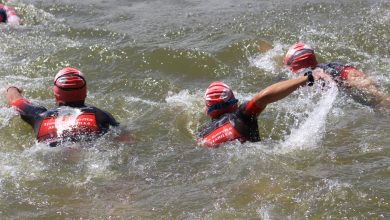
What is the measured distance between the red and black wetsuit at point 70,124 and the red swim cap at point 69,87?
0.13 metres

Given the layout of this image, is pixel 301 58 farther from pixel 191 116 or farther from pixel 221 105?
pixel 221 105

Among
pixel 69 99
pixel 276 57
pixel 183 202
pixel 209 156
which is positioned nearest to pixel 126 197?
pixel 183 202

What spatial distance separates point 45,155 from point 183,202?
7.35 ft

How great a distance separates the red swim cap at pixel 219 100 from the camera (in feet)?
25.5

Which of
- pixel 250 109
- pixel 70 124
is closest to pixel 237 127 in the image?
pixel 250 109

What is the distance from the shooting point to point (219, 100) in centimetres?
776

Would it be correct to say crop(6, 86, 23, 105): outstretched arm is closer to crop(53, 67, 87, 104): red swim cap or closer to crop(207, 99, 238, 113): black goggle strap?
crop(53, 67, 87, 104): red swim cap

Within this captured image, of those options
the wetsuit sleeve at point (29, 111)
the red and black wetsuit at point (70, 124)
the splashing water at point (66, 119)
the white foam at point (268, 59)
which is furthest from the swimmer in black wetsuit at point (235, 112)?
the white foam at point (268, 59)

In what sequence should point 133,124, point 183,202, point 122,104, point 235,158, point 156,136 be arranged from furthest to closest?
point 122,104, point 133,124, point 156,136, point 235,158, point 183,202

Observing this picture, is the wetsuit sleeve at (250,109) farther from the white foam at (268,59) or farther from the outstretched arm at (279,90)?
the white foam at (268,59)

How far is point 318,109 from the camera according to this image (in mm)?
9164

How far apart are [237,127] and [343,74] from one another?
9.49ft

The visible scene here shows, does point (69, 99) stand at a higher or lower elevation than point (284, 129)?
higher

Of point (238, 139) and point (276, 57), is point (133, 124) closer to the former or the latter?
point (238, 139)
